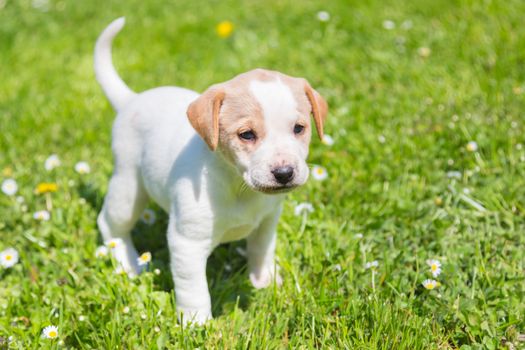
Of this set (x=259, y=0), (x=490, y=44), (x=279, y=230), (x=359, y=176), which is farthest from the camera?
(x=259, y=0)

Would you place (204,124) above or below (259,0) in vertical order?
above

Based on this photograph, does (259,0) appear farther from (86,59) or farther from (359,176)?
(359,176)

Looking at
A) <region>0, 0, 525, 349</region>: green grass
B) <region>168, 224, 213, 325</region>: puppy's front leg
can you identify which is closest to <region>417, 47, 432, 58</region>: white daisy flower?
<region>0, 0, 525, 349</region>: green grass

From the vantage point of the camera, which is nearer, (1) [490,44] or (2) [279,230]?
(2) [279,230]

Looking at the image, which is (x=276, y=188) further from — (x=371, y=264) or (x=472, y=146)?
(x=472, y=146)

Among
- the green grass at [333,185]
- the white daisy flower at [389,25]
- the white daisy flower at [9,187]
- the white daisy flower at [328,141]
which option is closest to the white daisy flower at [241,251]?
the green grass at [333,185]

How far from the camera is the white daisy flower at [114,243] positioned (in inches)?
142

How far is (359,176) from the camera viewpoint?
171 inches

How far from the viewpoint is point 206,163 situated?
3.05 m

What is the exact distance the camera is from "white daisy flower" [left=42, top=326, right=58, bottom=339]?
9.77 ft

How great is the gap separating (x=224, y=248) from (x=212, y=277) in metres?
0.25

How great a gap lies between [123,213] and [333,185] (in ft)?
4.71

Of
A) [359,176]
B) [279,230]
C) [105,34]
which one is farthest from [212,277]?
[105,34]

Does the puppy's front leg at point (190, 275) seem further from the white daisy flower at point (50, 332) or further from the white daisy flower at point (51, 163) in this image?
the white daisy flower at point (51, 163)
